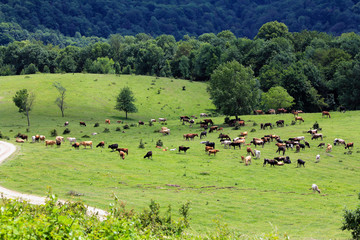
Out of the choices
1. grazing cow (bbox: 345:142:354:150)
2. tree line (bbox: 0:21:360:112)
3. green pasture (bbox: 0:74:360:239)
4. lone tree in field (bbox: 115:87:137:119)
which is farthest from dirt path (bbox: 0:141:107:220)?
tree line (bbox: 0:21:360:112)

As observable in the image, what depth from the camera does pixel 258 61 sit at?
125 m

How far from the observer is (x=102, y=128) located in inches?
2776

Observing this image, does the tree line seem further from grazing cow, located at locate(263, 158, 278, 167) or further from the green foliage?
the green foliage

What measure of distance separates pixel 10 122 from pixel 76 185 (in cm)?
4863

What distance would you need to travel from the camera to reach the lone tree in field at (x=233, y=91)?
238 feet

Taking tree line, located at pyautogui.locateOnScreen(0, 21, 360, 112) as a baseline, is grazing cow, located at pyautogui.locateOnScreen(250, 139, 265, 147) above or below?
below

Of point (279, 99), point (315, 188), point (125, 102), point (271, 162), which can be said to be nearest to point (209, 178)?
point (271, 162)

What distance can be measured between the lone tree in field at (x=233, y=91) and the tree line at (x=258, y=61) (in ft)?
52.1

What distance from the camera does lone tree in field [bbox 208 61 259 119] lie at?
7269 centimetres

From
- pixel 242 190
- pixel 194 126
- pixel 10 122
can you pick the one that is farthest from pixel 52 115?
pixel 242 190

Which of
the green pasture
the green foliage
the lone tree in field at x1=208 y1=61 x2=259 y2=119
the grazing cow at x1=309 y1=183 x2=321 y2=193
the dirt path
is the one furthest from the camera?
the lone tree in field at x1=208 y1=61 x2=259 y2=119

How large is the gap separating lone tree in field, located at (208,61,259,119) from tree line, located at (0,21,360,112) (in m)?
15.9

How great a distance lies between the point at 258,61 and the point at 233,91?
56.1 meters

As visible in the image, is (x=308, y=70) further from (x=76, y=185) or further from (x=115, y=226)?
(x=115, y=226)
